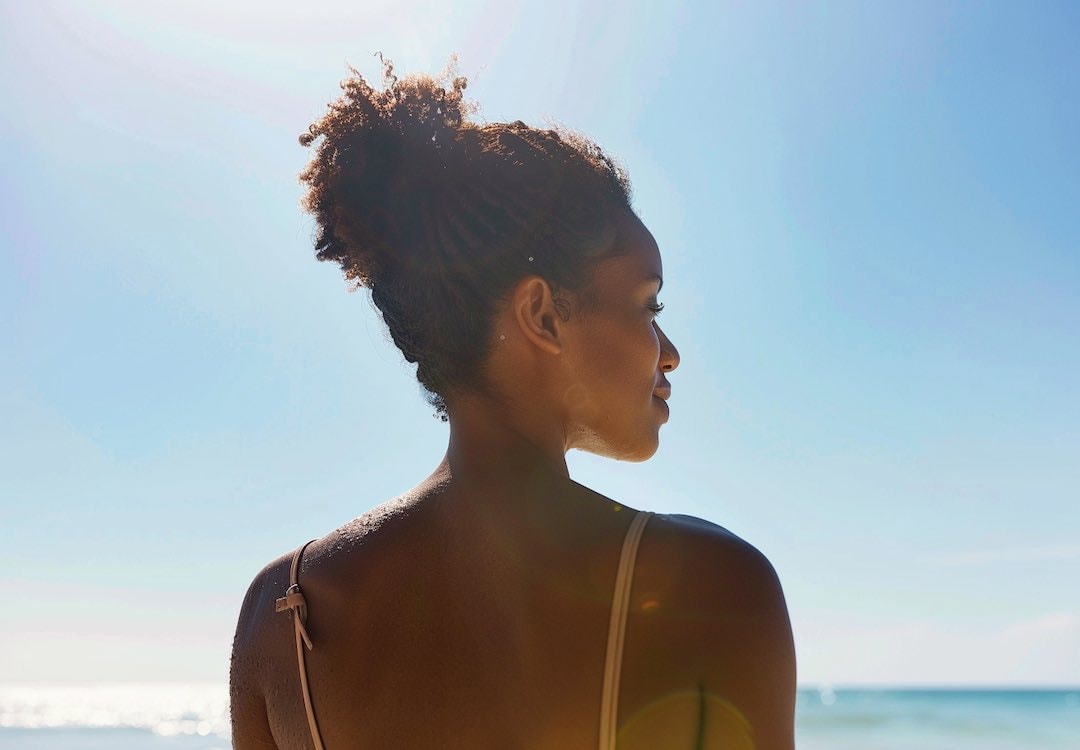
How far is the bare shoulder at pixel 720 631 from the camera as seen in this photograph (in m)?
1.02

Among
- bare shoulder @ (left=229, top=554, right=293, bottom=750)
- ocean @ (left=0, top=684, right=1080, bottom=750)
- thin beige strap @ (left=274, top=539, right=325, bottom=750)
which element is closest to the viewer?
thin beige strap @ (left=274, top=539, right=325, bottom=750)

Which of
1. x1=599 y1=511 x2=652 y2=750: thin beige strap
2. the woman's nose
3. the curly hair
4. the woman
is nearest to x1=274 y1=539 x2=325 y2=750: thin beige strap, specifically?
the woman

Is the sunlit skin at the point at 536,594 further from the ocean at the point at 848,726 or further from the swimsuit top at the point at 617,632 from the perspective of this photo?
the ocean at the point at 848,726

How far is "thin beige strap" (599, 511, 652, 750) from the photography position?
3.41ft

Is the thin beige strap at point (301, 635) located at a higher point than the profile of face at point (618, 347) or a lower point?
lower

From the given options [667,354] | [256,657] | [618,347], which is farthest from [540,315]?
[256,657]

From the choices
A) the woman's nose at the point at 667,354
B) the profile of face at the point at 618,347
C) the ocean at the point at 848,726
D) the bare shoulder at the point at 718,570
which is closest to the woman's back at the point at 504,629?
the bare shoulder at the point at 718,570

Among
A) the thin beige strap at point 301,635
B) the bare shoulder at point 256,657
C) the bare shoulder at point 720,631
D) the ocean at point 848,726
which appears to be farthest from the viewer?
the ocean at point 848,726

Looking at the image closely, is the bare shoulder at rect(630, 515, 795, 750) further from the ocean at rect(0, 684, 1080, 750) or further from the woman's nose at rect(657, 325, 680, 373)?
the ocean at rect(0, 684, 1080, 750)

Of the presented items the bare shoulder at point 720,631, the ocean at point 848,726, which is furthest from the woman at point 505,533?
the ocean at point 848,726

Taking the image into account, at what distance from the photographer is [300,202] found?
1735 millimetres

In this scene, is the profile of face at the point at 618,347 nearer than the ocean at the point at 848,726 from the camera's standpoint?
Yes

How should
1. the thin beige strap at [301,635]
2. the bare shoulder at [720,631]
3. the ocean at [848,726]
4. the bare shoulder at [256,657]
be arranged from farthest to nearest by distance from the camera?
the ocean at [848,726], the bare shoulder at [256,657], the thin beige strap at [301,635], the bare shoulder at [720,631]

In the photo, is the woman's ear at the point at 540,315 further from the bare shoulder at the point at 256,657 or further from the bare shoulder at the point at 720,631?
the bare shoulder at the point at 256,657
